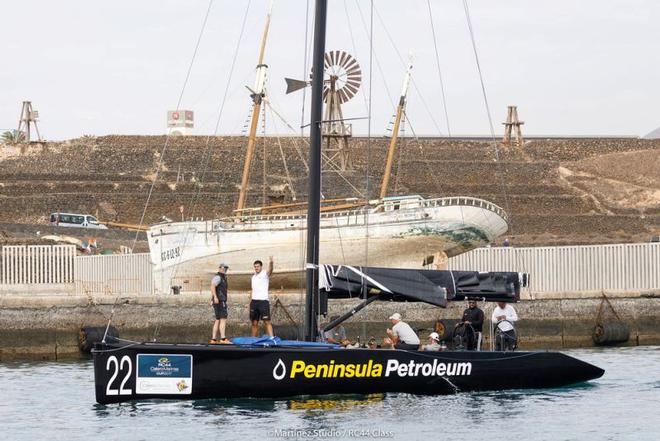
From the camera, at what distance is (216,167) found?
92.0m

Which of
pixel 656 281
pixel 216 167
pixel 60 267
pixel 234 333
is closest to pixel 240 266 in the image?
pixel 60 267

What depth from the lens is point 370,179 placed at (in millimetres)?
85938

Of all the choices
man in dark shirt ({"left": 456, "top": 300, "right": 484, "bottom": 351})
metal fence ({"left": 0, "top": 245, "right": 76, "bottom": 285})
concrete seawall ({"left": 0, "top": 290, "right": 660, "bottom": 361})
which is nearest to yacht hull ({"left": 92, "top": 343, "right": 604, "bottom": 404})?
man in dark shirt ({"left": 456, "top": 300, "right": 484, "bottom": 351})

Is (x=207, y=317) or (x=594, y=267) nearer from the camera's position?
(x=207, y=317)

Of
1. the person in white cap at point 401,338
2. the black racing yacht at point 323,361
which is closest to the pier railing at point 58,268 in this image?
the person in white cap at point 401,338

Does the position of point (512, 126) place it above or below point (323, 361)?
above

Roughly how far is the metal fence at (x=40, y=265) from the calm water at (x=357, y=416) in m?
15.7

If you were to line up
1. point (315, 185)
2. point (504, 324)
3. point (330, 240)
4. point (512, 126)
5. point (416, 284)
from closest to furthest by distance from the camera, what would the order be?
point (315, 185) → point (416, 284) → point (504, 324) → point (330, 240) → point (512, 126)

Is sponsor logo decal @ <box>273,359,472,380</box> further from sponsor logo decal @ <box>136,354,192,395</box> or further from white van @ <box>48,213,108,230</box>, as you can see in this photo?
white van @ <box>48,213,108,230</box>

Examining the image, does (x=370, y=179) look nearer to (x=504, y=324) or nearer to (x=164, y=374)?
(x=504, y=324)

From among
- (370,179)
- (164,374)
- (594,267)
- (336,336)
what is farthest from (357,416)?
(370,179)

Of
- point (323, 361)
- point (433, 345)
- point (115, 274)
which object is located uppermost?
point (115, 274)

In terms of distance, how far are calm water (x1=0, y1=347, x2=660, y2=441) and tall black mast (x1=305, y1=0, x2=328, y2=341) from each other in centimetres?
181

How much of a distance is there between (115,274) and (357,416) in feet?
72.4
